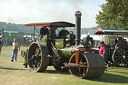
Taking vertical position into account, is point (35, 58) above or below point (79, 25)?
below

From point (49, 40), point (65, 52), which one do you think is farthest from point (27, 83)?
point (49, 40)

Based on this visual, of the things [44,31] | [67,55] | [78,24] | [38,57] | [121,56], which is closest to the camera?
[78,24]

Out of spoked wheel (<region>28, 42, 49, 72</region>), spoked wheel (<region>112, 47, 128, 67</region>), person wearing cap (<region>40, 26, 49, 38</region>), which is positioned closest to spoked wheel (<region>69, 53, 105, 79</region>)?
spoked wheel (<region>28, 42, 49, 72</region>)

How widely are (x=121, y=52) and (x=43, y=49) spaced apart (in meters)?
5.42

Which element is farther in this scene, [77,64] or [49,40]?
[49,40]

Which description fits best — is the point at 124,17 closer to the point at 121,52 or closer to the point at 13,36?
the point at 121,52

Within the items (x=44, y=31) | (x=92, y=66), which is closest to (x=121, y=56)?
(x=44, y=31)

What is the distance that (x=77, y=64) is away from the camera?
7840mm

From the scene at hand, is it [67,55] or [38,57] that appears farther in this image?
[38,57]

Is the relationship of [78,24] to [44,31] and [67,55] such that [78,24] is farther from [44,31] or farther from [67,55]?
[44,31]

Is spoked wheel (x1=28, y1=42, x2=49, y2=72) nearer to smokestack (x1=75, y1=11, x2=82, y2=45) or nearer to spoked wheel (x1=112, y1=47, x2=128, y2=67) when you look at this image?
smokestack (x1=75, y1=11, x2=82, y2=45)

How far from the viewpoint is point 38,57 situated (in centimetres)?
973

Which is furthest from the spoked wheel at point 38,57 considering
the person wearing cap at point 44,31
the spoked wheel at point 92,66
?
the spoked wheel at point 92,66

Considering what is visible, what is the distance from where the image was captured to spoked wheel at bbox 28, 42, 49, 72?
30.0 feet
